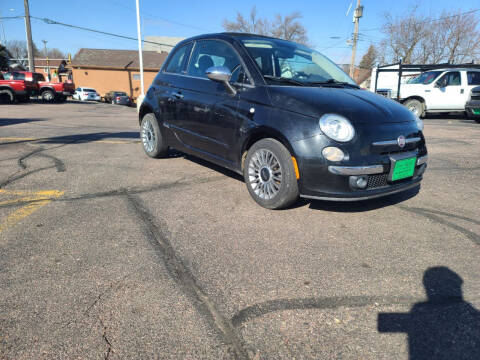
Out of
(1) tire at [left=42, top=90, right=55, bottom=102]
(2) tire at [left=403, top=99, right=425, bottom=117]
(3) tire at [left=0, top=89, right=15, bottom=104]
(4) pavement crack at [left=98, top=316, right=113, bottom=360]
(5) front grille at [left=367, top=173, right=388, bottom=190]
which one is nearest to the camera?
(4) pavement crack at [left=98, top=316, right=113, bottom=360]

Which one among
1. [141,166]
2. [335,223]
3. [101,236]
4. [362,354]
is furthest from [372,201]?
[141,166]

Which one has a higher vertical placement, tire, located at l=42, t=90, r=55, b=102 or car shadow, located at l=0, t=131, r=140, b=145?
tire, located at l=42, t=90, r=55, b=102

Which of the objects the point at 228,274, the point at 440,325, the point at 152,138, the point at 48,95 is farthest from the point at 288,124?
the point at 48,95

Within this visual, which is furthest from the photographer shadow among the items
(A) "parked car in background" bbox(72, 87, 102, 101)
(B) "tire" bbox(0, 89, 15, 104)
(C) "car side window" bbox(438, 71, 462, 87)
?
(A) "parked car in background" bbox(72, 87, 102, 101)

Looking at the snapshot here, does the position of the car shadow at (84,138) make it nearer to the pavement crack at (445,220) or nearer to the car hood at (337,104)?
the car hood at (337,104)

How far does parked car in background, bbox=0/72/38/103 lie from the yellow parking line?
18953 millimetres

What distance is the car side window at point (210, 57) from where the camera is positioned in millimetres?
3834

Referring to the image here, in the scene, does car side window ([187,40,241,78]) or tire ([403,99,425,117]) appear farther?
tire ([403,99,425,117])

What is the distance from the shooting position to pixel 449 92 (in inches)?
495

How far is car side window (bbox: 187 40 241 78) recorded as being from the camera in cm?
383

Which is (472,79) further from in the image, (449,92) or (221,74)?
(221,74)

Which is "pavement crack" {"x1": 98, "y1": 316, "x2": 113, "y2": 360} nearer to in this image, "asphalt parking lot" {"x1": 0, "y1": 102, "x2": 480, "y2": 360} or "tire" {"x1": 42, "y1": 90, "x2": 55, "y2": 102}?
"asphalt parking lot" {"x1": 0, "y1": 102, "x2": 480, "y2": 360}

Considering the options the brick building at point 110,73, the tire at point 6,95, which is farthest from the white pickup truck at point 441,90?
the brick building at point 110,73

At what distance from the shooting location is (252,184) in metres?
3.55
